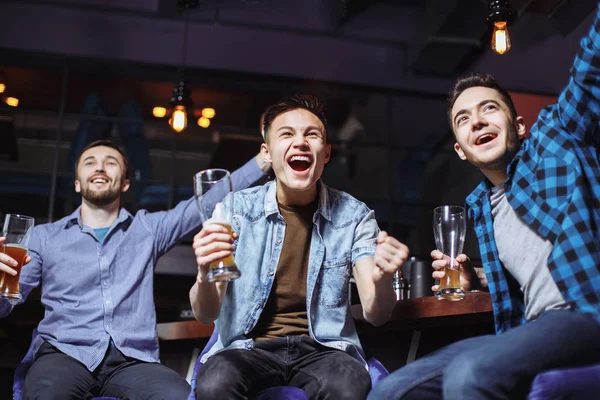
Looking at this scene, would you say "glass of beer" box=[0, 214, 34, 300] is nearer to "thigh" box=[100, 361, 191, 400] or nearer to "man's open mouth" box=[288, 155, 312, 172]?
"thigh" box=[100, 361, 191, 400]

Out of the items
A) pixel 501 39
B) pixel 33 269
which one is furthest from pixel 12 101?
pixel 501 39

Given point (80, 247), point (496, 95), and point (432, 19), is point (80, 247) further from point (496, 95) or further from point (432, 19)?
point (432, 19)

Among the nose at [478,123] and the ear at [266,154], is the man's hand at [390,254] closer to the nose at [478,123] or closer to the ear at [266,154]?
the nose at [478,123]

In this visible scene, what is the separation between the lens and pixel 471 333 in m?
2.71

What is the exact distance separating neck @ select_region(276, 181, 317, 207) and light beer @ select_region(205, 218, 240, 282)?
23.6 inches

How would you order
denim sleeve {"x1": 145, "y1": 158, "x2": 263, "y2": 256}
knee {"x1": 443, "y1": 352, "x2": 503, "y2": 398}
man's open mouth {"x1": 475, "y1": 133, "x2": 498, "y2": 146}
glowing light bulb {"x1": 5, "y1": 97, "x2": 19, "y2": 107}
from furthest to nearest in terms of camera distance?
1. glowing light bulb {"x1": 5, "y1": 97, "x2": 19, "y2": 107}
2. denim sleeve {"x1": 145, "y1": 158, "x2": 263, "y2": 256}
3. man's open mouth {"x1": 475, "y1": 133, "x2": 498, "y2": 146}
4. knee {"x1": 443, "y1": 352, "x2": 503, "y2": 398}

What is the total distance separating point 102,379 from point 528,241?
1.70 m

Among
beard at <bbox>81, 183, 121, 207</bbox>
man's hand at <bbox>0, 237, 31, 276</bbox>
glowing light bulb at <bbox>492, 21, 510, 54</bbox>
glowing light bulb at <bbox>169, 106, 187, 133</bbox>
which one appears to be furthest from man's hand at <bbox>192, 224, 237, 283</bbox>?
glowing light bulb at <bbox>169, 106, 187, 133</bbox>

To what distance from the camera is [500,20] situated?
3.71m

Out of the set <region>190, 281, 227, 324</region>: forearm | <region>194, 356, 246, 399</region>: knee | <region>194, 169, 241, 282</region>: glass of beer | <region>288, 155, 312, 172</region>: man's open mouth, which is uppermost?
<region>288, 155, 312, 172</region>: man's open mouth

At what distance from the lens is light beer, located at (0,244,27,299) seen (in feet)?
7.67

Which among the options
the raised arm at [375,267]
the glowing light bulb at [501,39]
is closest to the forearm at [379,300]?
the raised arm at [375,267]

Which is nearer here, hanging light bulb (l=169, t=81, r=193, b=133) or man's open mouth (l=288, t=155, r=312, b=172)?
man's open mouth (l=288, t=155, r=312, b=172)

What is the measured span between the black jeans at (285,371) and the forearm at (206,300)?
130 millimetres
